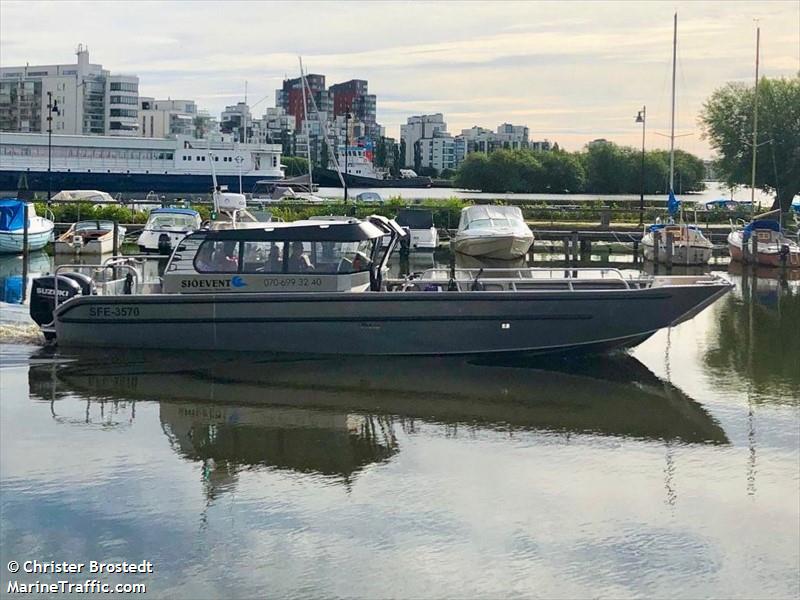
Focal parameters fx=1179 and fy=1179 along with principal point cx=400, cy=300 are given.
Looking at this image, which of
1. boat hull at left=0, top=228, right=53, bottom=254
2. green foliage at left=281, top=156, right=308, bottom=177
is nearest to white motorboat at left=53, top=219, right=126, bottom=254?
boat hull at left=0, top=228, right=53, bottom=254

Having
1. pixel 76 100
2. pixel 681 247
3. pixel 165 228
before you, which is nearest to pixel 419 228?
pixel 165 228

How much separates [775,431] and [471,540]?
5881 mm

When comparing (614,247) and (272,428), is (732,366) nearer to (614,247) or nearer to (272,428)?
(272,428)

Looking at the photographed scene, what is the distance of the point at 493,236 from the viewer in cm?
4038

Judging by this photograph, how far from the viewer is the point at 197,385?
1830 cm

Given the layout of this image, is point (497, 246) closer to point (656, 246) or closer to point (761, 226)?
point (656, 246)

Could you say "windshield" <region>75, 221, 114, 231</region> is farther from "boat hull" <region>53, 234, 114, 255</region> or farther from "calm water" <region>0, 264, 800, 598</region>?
"calm water" <region>0, 264, 800, 598</region>

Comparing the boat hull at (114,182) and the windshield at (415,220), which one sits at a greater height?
the boat hull at (114,182)

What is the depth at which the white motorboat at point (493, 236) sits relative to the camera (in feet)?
132

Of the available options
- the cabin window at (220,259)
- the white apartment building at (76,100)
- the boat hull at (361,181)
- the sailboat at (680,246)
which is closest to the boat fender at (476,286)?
the cabin window at (220,259)

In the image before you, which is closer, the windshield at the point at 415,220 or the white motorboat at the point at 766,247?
the white motorboat at the point at 766,247

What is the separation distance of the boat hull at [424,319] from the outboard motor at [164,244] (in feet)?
62.4

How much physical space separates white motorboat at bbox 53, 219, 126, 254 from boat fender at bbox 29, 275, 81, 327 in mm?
19322

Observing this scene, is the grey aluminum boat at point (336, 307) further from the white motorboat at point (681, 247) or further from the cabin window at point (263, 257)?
the white motorboat at point (681, 247)
